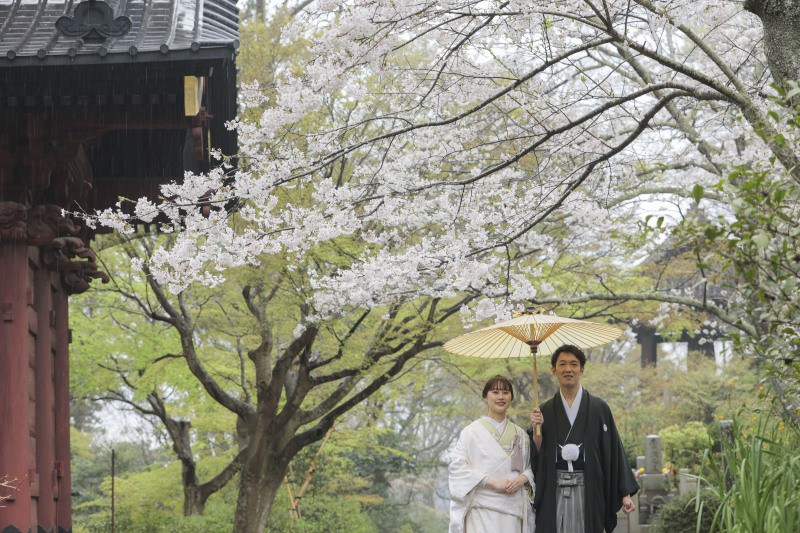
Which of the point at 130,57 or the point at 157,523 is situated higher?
the point at 130,57

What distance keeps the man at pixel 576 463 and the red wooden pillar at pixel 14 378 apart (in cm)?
334

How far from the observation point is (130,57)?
5.18 meters

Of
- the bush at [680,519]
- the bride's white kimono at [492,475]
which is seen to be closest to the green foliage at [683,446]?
the bush at [680,519]

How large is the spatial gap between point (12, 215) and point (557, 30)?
13.3 feet

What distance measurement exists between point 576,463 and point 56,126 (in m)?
3.95

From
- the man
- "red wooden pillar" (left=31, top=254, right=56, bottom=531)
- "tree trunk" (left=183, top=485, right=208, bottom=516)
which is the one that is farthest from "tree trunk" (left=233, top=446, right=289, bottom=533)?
the man

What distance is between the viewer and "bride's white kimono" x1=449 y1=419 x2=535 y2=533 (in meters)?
5.05

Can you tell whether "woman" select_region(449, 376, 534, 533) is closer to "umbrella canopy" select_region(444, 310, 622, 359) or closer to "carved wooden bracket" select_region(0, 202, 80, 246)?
"umbrella canopy" select_region(444, 310, 622, 359)

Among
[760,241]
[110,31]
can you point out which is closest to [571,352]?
[760,241]

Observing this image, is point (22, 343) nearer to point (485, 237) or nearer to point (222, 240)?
point (222, 240)

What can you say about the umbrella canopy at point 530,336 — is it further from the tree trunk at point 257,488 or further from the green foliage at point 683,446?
the green foliage at point 683,446

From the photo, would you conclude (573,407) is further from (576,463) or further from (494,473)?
(494,473)

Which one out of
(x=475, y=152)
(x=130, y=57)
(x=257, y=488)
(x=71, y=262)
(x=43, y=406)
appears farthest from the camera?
(x=257, y=488)

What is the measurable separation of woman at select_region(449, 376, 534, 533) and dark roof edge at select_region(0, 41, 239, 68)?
2573 mm
